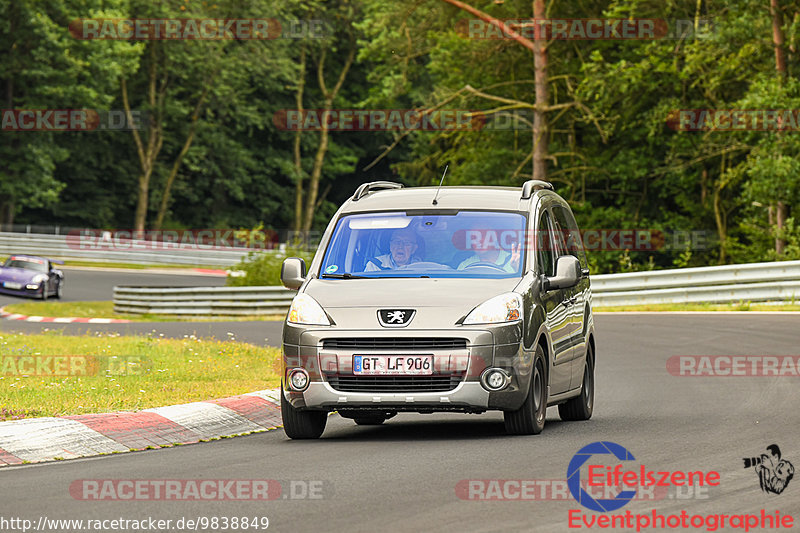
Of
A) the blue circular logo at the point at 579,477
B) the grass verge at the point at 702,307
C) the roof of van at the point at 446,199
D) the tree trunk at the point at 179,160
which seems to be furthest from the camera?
the tree trunk at the point at 179,160

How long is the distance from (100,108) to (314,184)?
17.6 metres

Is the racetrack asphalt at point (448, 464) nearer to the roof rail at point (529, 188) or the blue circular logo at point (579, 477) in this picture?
the blue circular logo at point (579, 477)

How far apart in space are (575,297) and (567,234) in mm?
822

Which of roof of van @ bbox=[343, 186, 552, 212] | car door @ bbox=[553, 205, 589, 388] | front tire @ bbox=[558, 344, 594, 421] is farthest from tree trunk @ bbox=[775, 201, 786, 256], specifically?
roof of van @ bbox=[343, 186, 552, 212]

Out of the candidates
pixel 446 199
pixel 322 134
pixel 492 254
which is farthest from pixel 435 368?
pixel 322 134

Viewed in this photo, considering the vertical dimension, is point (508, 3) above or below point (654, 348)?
above

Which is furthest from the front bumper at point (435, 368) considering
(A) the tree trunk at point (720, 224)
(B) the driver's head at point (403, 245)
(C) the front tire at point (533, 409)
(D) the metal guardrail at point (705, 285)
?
(A) the tree trunk at point (720, 224)

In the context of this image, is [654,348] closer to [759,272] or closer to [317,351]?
[759,272]

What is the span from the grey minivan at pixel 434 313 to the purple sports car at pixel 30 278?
29.6 metres

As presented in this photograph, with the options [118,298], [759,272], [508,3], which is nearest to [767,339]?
[759,272]

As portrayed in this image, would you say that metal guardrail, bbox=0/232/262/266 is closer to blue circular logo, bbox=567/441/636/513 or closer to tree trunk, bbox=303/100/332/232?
tree trunk, bbox=303/100/332/232

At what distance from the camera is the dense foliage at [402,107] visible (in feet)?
120

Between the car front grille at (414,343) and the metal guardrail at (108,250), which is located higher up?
the car front grille at (414,343)

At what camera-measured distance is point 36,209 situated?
69.4 metres
